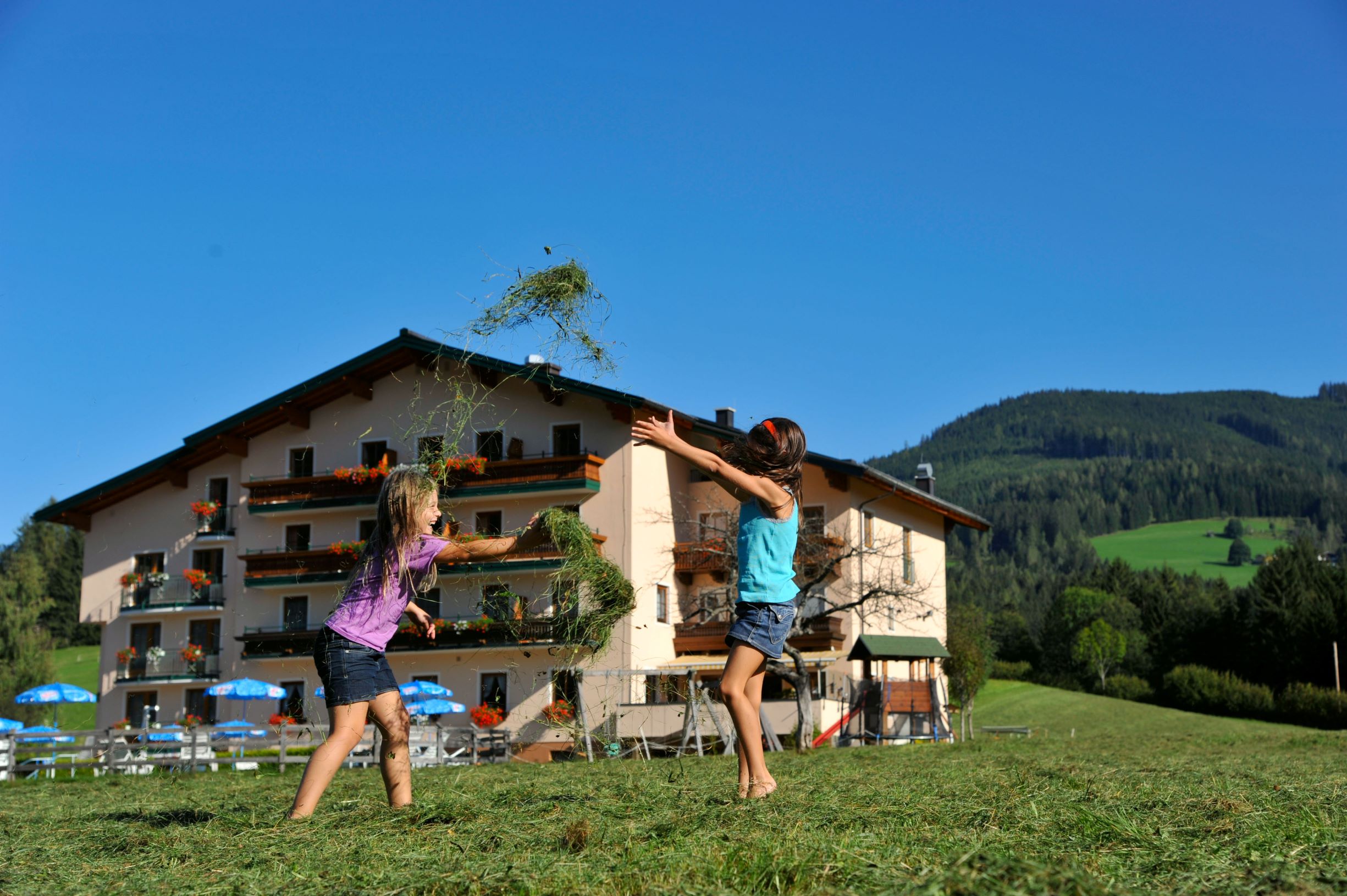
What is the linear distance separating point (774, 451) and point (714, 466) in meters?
0.53

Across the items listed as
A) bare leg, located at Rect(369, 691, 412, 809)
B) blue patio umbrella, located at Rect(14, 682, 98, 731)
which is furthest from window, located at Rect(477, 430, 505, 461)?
bare leg, located at Rect(369, 691, 412, 809)

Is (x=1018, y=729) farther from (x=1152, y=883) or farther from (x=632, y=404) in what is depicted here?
(x=1152, y=883)

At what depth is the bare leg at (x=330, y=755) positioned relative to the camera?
522 cm

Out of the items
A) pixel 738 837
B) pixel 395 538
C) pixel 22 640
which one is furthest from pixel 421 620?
pixel 22 640

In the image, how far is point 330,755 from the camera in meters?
5.30

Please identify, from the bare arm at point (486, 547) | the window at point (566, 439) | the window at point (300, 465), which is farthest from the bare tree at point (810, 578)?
the bare arm at point (486, 547)

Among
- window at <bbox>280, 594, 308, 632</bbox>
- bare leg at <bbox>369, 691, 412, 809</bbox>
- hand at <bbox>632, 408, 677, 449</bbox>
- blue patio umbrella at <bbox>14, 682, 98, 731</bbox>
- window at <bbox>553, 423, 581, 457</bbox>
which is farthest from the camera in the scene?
window at <bbox>280, 594, 308, 632</bbox>

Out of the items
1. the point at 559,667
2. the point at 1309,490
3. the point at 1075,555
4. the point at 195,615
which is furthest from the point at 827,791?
the point at 1309,490

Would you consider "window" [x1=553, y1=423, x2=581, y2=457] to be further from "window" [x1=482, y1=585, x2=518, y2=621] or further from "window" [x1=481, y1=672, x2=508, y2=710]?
"window" [x1=482, y1=585, x2=518, y2=621]

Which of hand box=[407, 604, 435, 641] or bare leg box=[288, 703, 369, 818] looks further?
hand box=[407, 604, 435, 641]

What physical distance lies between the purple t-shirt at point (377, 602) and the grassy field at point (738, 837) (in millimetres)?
829

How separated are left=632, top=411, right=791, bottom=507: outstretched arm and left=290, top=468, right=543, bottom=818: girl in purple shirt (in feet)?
2.61

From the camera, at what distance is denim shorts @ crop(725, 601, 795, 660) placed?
5852mm

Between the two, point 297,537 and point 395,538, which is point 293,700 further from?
point 395,538
